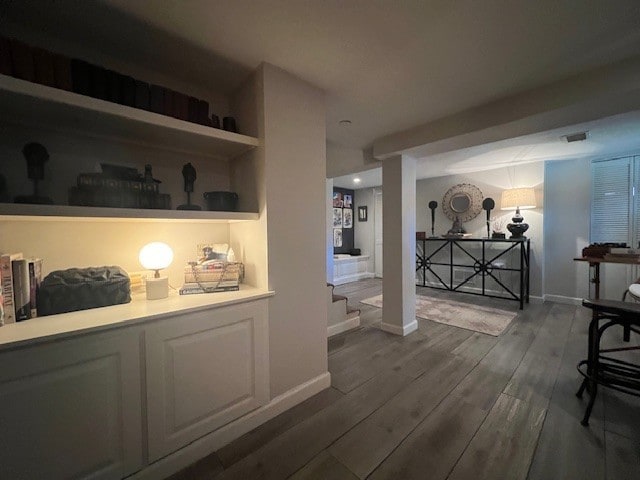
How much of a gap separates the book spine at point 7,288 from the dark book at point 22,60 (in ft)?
2.46

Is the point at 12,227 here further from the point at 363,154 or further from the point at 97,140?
the point at 363,154

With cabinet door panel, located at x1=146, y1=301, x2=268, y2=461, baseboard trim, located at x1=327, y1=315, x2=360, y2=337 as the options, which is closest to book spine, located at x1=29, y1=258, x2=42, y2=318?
cabinet door panel, located at x1=146, y1=301, x2=268, y2=461

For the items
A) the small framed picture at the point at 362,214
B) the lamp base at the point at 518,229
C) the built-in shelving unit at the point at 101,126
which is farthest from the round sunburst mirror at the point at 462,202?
the built-in shelving unit at the point at 101,126

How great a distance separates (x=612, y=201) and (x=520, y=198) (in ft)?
3.64

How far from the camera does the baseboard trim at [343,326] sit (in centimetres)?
272

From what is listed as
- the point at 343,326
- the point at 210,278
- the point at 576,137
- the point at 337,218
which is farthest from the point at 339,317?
the point at 337,218

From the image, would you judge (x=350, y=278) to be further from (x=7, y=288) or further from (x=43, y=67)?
(x=43, y=67)

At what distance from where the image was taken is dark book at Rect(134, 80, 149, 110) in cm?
123

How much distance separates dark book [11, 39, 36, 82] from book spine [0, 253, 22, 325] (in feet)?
2.46

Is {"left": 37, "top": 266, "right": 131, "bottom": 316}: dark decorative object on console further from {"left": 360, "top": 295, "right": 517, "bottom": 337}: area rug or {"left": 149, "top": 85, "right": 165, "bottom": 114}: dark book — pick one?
{"left": 360, "top": 295, "right": 517, "bottom": 337}: area rug

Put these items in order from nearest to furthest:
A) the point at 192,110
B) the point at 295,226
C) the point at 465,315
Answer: the point at 192,110 → the point at 295,226 → the point at 465,315

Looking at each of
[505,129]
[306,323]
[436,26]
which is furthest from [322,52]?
[306,323]

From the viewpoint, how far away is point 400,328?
269 cm

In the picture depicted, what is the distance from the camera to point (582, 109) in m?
1.61
